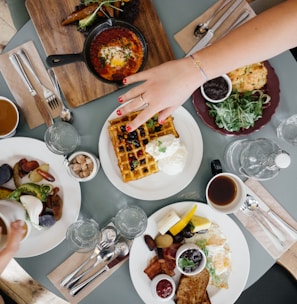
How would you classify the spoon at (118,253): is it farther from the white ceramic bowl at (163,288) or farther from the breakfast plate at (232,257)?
the white ceramic bowl at (163,288)

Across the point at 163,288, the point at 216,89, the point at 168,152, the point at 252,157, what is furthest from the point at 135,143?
the point at 163,288

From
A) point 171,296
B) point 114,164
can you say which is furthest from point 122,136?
point 171,296

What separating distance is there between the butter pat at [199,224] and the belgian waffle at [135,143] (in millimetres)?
281

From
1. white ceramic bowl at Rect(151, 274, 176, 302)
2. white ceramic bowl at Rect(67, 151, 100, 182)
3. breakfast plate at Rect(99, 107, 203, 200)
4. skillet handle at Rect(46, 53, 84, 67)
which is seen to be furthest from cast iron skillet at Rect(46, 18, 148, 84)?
white ceramic bowl at Rect(151, 274, 176, 302)

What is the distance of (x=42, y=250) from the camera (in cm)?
166

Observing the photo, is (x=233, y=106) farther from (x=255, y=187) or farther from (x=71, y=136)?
(x=71, y=136)

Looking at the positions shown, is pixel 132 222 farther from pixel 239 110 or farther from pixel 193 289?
pixel 239 110

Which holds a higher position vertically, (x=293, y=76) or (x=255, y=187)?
(x=293, y=76)

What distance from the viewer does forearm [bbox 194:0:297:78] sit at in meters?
1.34

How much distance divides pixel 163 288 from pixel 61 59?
42.5 inches

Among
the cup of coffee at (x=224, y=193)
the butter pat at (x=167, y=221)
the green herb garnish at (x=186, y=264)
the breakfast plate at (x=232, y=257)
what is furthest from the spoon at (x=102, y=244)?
the cup of coffee at (x=224, y=193)

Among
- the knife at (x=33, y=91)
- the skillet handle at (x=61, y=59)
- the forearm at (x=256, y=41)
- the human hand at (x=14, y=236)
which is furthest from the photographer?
the knife at (x=33, y=91)

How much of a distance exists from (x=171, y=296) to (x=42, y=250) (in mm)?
599

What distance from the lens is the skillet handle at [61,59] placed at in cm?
160
